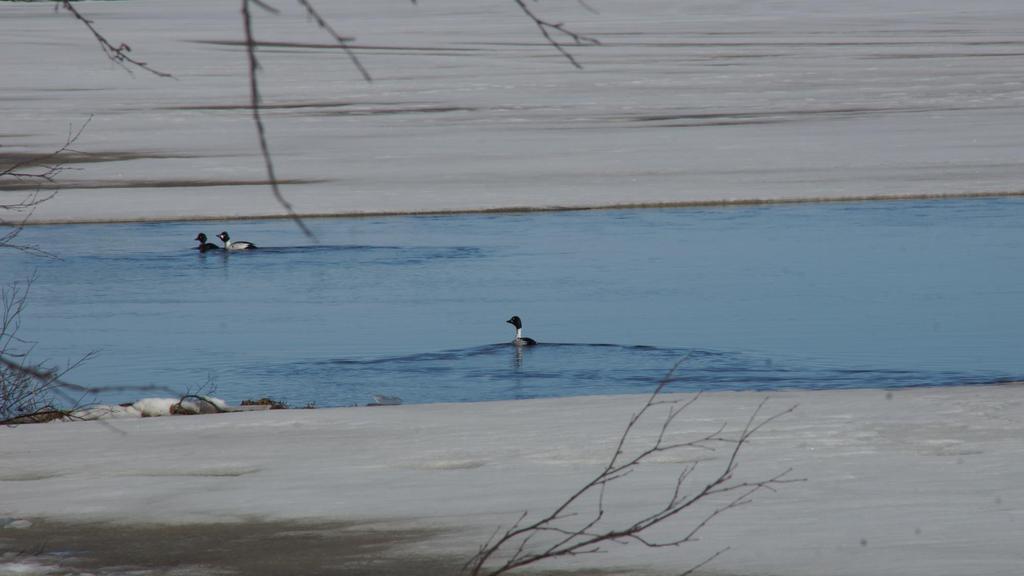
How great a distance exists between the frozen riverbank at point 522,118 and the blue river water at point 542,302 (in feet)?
4.50

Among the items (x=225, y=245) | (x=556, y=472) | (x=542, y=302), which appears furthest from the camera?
(x=225, y=245)

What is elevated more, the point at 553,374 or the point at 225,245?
the point at 225,245

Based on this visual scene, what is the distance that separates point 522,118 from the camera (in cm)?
2742

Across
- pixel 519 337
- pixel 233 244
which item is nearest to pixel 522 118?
pixel 233 244

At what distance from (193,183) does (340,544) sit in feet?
52.4

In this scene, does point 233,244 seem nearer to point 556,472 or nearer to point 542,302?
point 542,302

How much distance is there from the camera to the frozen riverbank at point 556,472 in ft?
17.8

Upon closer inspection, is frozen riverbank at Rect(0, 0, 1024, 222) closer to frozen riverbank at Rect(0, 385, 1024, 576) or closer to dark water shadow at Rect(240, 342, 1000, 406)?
dark water shadow at Rect(240, 342, 1000, 406)

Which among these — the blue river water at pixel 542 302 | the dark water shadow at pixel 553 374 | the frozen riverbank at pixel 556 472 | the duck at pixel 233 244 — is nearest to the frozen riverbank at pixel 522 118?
the blue river water at pixel 542 302

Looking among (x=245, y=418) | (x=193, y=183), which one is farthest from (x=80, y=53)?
(x=245, y=418)

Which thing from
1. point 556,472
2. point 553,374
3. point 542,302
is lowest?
point 556,472

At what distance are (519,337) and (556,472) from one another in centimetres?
504

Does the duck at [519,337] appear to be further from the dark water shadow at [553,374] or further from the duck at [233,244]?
the duck at [233,244]

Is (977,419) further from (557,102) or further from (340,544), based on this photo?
(557,102)
